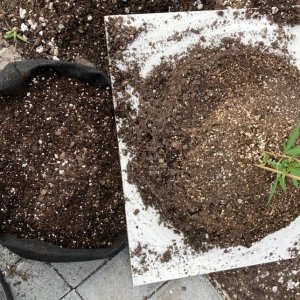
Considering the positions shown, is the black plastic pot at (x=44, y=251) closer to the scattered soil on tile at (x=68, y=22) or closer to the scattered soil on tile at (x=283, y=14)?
the scattered soil on tile at (x=68, y=22)

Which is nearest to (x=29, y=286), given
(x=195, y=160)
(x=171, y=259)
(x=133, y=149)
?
(x=171, y=259)

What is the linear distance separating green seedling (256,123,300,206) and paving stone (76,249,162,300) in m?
0.79

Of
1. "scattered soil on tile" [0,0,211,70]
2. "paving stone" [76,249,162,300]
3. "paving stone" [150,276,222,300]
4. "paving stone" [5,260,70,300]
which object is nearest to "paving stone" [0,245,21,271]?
"paving stone" [5,260,70,300]

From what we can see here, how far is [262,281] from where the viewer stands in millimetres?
1959

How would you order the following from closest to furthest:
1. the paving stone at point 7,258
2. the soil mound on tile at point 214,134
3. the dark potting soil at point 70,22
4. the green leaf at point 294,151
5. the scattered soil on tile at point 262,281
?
the green leaf at point 294,151 < the soil mound on tile at point 214,134 < the dark potting soil at point 70,22 < the paving stone at point 7,258 < the scattered soil on tile at point 262,281

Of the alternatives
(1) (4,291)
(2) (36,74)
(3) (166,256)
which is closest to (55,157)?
(2) (36,74)

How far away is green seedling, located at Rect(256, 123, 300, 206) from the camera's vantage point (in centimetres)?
124

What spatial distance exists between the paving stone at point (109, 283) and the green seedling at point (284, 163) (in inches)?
31.1

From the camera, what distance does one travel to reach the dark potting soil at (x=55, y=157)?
1581mm

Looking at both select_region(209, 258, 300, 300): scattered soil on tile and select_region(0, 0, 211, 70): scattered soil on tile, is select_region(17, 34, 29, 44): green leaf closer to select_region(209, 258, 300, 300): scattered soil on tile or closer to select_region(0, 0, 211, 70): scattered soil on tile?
select_region(0, 0, 211, 70): scattered soil on tile

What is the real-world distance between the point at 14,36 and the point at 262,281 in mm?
1438

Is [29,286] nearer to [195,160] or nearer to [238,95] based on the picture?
[195,160]

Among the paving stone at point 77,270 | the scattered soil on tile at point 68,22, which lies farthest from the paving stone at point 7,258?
the scattered soil on tile at point 68,22

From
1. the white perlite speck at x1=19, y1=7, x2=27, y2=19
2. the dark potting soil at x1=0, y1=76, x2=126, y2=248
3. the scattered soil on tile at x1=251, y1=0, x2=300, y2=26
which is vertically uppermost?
the scattered soil on tile at x1=251, y1=0, x2=300, y2=26
